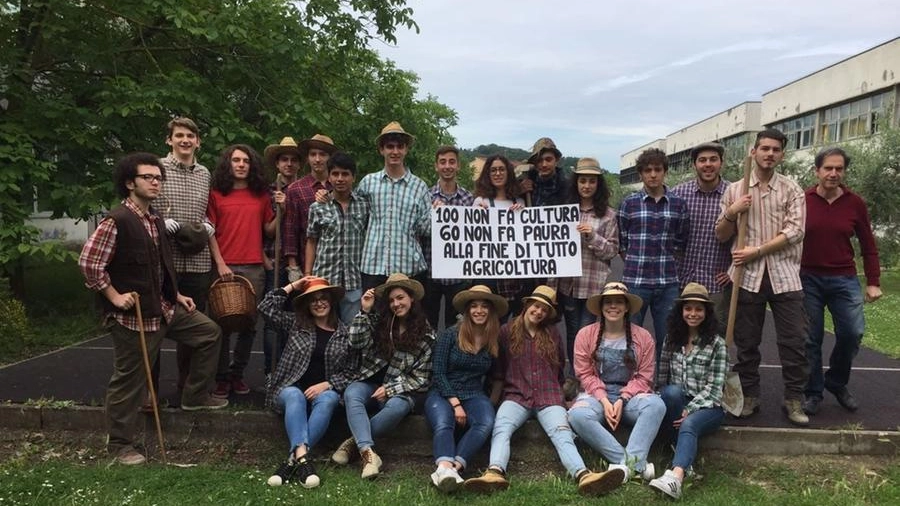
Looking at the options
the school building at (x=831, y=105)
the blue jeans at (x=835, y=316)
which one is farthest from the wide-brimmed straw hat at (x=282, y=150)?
the school building at (x=831, y=105)

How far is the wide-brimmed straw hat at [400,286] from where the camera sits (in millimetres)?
4891

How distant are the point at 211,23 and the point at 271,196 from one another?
3.99 meters

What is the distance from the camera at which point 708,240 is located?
542cm

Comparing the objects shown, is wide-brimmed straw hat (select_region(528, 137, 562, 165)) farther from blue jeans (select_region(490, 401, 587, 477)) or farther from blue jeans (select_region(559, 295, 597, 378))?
blue jeans (select_region(490, 401, 587, 477))

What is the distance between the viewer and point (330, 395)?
490 cm

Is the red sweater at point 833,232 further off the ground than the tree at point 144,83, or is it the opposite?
the tree at point 144,83

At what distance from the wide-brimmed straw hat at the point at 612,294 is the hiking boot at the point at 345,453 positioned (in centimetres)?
214

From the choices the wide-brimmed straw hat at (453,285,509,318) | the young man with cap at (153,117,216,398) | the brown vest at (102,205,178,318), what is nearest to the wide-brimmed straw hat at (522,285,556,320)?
the wide-brimmed straw hat at (453,285,509,318)

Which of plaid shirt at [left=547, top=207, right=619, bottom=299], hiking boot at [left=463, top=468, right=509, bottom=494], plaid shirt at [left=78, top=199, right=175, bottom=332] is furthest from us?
plaid shirt at [left=547, top=207, right=619, bottom=299]

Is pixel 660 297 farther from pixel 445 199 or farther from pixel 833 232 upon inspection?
pixel 445 199

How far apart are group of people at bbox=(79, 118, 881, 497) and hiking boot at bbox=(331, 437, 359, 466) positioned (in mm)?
16

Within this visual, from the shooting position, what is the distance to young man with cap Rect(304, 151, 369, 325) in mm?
5355

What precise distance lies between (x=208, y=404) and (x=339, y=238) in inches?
70.7

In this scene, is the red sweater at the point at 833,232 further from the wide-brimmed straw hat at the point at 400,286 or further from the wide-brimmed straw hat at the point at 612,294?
the wide-brimmed straw hat at the point at 400,286
